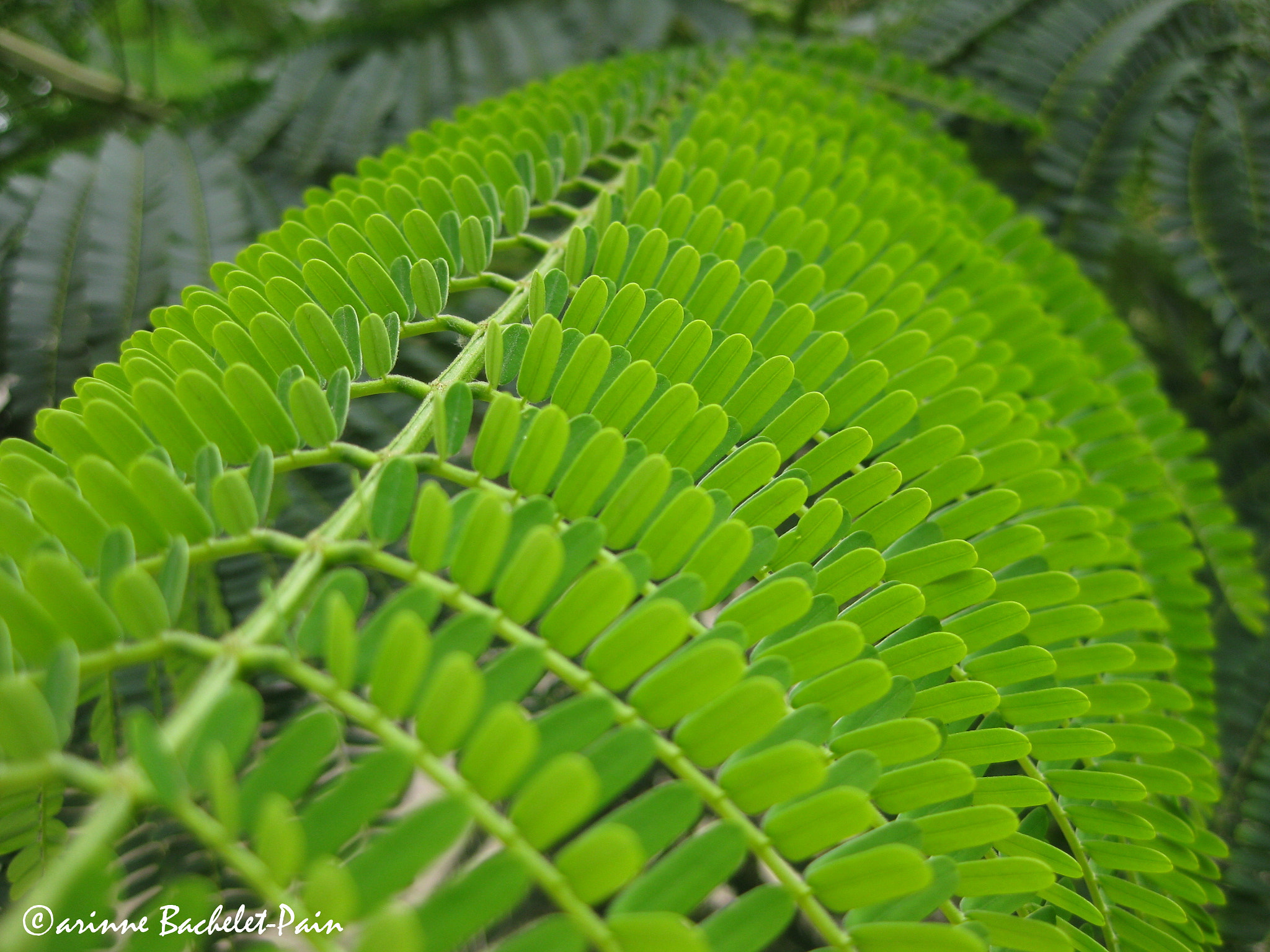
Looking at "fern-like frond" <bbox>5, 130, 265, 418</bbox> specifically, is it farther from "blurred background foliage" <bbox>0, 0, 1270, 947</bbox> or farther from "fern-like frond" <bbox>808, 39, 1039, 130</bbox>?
"fern-like frond" <bbox>808, 39, 1039, 130</bbox>

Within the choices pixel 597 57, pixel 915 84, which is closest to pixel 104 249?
pixel 597 57

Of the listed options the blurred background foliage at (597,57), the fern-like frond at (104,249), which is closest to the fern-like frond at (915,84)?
the blurred background foliage at (597,57)

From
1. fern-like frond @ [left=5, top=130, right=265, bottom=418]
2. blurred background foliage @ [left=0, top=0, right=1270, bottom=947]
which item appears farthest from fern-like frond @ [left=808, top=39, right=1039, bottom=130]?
fern-like frond @ [left=5, top=130, right=265, bottom=418]

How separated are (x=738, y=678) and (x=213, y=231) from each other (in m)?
0.92

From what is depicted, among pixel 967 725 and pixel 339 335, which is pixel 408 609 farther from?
pixel 967 725

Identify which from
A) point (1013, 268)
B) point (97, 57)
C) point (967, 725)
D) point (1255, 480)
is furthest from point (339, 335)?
point (97, 57)

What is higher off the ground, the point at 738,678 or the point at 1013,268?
the point at 1013,268

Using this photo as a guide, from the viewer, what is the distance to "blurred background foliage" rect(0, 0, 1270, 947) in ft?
2.82

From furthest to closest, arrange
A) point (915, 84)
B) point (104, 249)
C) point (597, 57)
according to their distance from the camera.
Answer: point (597, 57) < point (915, 84) < point (104, 249)

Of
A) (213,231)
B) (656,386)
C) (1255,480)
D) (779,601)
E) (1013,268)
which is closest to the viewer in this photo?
(779,601)

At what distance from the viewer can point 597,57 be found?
1403 millimetres

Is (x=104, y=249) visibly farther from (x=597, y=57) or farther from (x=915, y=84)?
(x=915, y=84)

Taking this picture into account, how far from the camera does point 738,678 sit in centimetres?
35

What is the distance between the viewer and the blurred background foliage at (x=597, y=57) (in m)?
0.86
